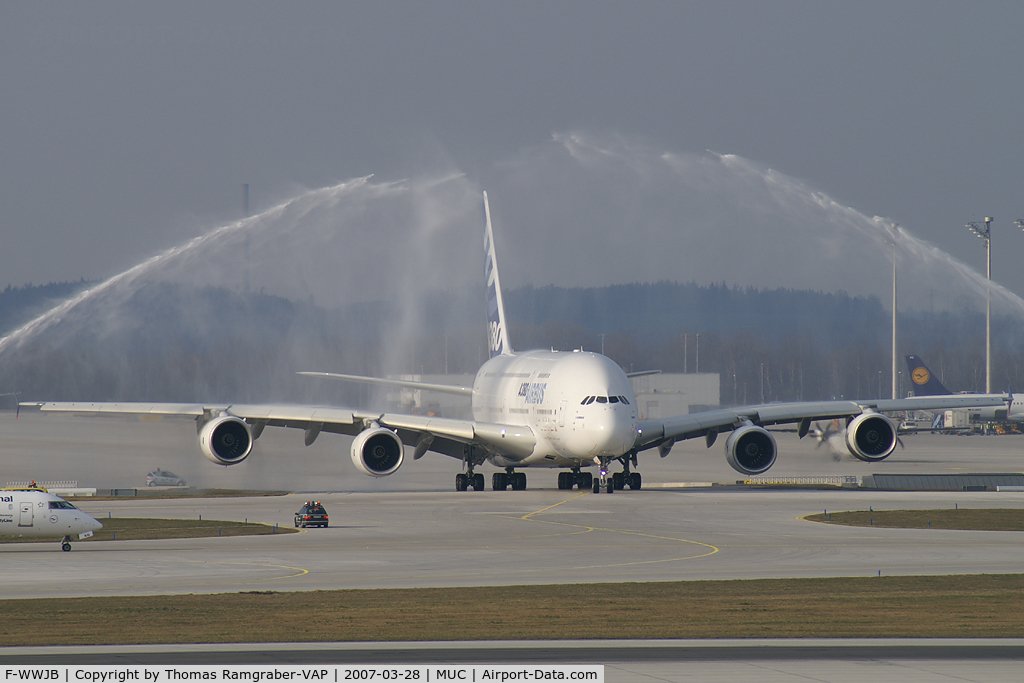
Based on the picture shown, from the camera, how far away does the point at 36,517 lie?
3659 cm

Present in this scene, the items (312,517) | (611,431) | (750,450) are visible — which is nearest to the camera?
(312,517)

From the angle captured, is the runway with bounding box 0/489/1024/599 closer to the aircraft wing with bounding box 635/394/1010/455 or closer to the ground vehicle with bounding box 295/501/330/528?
the ground vehicle with bounding box 295/501/330/528

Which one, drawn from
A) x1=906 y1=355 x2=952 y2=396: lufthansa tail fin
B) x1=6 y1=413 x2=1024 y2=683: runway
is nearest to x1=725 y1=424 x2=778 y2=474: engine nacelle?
x1=6 y1=413 x2=1024 y2=683: runway

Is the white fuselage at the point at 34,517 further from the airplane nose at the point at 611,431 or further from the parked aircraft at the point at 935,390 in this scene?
the parked aircraft at the point at 935,390

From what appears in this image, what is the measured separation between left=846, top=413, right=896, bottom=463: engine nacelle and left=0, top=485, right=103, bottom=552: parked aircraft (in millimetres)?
33943

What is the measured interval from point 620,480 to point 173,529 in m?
21.3

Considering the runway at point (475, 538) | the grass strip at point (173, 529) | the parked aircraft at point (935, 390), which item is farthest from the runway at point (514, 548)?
the parked aircraft at point (935, 390)

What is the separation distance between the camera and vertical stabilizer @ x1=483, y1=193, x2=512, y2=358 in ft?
221

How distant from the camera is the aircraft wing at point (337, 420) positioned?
2140 inches

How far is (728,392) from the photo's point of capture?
260 ft

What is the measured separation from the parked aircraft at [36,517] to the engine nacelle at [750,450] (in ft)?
92.5

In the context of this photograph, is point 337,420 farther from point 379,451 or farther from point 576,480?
point 576,480

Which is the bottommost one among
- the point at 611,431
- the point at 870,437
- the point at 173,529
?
the point at 173,529

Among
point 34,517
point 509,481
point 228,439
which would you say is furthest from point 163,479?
point 34,517
